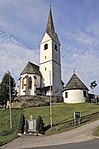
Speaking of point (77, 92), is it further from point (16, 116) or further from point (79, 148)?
point (79, 148)

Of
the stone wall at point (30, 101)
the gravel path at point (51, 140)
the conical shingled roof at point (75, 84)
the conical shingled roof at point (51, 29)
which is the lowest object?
the gravel path at point (51, 140)

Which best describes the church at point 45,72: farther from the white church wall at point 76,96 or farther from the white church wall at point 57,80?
the white church wall at point 76,96

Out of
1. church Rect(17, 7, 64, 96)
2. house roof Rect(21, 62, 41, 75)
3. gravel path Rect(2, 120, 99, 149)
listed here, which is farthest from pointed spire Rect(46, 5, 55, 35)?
gravel path Rect(2, 120, 99, 149)

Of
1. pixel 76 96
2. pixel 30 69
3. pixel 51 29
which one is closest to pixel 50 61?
pixel 30 69

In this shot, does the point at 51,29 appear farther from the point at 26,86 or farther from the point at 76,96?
the point at 76,96

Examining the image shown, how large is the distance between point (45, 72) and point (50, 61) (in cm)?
348

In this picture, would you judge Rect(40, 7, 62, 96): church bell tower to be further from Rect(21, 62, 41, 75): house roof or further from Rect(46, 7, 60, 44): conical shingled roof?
Rect(21, 62, 41, 75): house roof

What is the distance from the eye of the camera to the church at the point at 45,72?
7194 cm

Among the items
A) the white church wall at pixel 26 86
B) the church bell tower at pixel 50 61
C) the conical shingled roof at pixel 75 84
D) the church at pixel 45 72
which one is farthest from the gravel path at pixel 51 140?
the white church wall at pixel 26 86

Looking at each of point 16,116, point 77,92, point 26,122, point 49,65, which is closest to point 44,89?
point 49,65

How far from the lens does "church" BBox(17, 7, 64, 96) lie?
71.9 metres

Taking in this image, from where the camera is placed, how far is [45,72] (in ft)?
245

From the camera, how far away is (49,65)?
7450 centimetres

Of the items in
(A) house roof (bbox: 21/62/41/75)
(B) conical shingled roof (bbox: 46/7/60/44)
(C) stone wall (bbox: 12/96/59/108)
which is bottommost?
(C) stone wall (bbox: 12/96/59/108)
